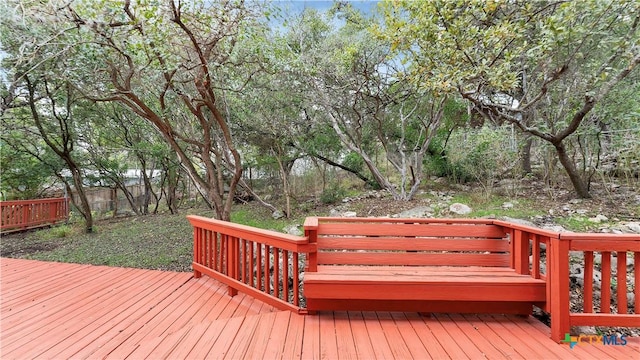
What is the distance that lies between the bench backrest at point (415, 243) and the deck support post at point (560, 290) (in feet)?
1.90

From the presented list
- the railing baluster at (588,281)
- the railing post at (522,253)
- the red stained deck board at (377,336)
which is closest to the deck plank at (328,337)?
the red stained deck board at (377,336)

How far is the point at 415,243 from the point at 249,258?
1524 mm

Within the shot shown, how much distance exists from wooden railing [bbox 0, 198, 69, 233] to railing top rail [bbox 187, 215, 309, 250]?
684 centimetres

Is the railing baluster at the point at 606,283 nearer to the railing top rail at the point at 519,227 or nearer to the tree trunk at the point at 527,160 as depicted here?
the railing top rail at the point at 519,227

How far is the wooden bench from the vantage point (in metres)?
2.02

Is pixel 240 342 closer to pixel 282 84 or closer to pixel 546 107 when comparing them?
pixel 282 84

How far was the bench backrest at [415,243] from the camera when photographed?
2.43 metres

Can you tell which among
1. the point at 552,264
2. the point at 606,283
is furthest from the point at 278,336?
the point at 606,283

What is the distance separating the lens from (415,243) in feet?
8.12

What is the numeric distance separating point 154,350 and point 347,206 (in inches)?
209

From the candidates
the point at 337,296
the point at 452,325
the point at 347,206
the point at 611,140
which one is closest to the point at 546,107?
the point at 611,140

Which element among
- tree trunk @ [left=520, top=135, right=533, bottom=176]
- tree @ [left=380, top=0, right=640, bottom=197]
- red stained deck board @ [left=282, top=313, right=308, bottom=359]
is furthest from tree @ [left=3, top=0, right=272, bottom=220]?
tree trunk @ [left=520, top=135, right=533, bottom=176]

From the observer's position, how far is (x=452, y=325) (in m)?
2.00

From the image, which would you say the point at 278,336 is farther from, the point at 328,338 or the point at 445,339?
the point at 445,339
